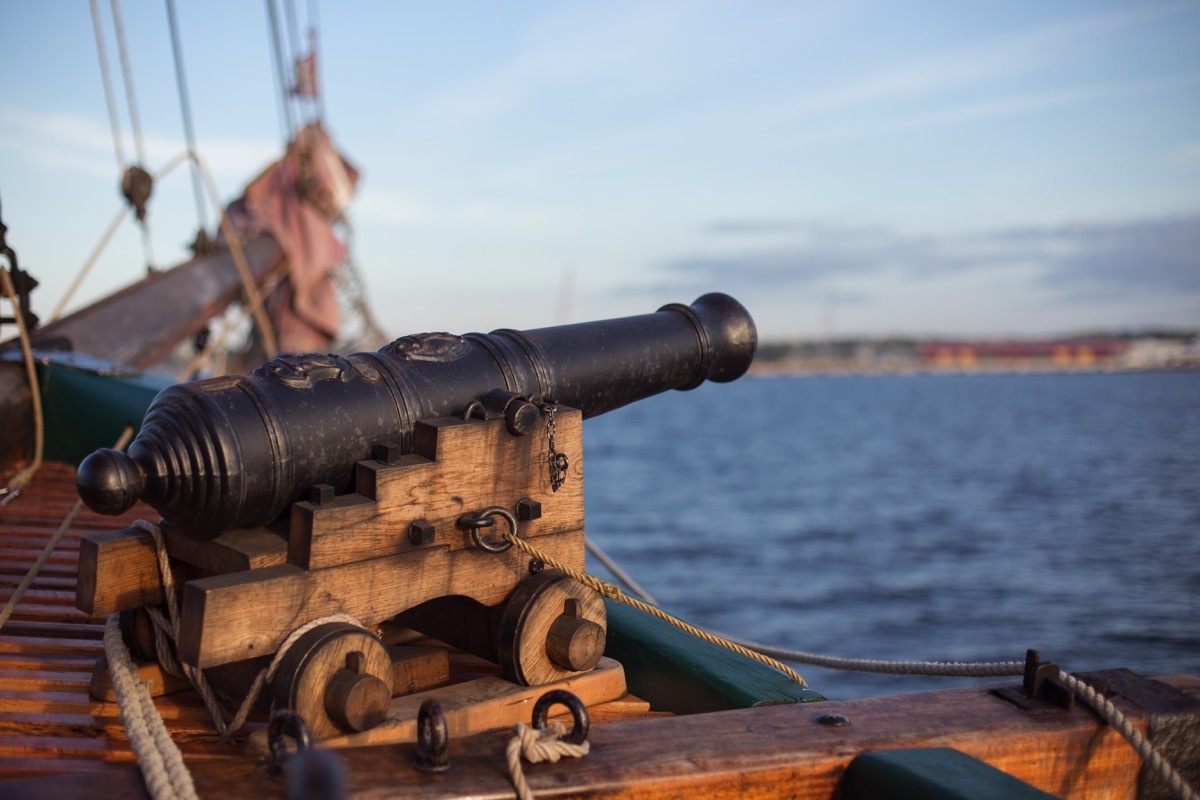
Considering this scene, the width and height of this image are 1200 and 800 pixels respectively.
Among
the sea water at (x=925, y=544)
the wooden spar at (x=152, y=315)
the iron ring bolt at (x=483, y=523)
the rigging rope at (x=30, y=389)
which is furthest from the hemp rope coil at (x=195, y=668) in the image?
the sea water at (x=925, y=544)

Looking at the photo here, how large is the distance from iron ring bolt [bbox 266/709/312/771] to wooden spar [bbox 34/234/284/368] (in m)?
4.25

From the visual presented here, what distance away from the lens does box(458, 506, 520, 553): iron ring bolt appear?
246 centimetres

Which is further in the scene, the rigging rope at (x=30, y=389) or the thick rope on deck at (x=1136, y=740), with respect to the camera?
the rigging rope at (x=30, y=389)

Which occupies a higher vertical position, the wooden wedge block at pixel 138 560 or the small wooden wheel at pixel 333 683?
the wooden wedge block at pixel 138 560

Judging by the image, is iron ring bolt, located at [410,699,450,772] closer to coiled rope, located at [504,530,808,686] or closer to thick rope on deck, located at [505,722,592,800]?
thick rope on deck, located at [505,722,592,800]

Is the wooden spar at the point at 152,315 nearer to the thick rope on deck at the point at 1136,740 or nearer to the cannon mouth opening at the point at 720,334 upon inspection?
the cannon mouth opening at the point at 720,334

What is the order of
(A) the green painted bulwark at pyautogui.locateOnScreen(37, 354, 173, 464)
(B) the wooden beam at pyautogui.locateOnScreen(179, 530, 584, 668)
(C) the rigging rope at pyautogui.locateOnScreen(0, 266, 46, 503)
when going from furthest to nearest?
(A) the green painted bulwark at pyautogui.locateOnScreen(37, 354, 173, 464)
(C) the rigging rope at pyautogui.locateOnScreen(0, 266, 46, 503)
(B) the wooden beam at pyautogui.locateOnScreen(179, 530, 584, 668)

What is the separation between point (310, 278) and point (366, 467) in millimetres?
9795

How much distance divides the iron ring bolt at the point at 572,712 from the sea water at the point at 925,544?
813 centimetres

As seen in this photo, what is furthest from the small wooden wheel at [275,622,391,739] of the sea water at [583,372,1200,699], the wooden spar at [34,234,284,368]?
the sea water at [583,372,1200,699]

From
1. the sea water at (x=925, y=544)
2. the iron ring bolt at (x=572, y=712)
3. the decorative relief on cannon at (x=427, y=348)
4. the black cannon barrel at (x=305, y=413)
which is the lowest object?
the sea water at (x=925, y=544)

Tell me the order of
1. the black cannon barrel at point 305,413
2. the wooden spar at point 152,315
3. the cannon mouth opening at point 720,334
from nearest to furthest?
the black cannon barrel at point 305,413
the cannon mouth opening at point 720,334
the wooden spar at point 152,315

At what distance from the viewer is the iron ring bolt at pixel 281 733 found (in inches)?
69.0

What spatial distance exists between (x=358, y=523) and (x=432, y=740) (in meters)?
0.63
